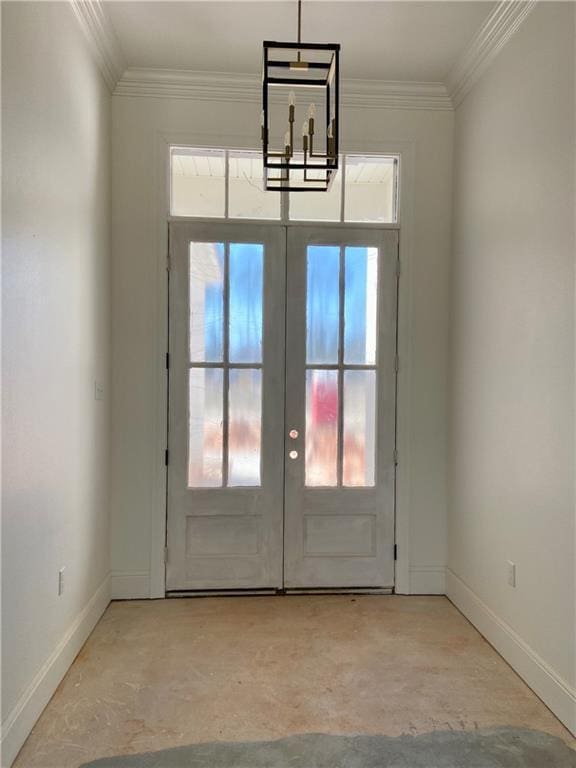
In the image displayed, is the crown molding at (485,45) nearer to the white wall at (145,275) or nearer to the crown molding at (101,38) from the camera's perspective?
the white wall at (145,275)

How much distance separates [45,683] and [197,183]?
9.28 ft

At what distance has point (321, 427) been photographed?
344cm

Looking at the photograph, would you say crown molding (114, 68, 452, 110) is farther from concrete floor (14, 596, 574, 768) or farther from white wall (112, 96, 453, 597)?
concrete floor (14, 596, 574, 768)

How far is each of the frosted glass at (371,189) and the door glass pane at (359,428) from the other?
3.40ft

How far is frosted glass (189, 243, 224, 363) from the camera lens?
337 centimetres

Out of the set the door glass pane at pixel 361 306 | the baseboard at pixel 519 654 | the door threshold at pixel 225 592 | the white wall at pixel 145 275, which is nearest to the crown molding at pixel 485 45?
the white wall at pixel 145 275

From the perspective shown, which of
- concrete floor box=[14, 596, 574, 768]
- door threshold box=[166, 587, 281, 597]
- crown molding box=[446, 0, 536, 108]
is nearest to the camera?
concrete floor box=[14, 596, 574, 768]

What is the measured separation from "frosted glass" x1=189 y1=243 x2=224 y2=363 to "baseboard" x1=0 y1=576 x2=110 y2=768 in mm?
1536

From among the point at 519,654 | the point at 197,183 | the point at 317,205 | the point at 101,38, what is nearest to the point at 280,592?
the point at 519,654

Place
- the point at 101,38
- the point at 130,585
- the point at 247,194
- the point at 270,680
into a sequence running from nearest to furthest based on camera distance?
the point at 270,680
the point at 101,38
the point at 130,585
the point at 247,194

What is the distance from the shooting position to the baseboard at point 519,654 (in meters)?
2.14

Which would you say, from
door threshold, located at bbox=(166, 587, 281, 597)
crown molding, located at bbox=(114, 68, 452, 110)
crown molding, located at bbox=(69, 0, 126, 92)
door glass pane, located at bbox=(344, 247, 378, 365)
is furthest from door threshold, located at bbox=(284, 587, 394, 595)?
crown molding, located at bbox=(69, 0, 126, 92)

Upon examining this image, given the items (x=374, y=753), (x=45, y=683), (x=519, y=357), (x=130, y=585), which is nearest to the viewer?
(x=374, y=753)

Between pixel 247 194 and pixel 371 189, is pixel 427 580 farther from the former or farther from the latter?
pixel 247 194
